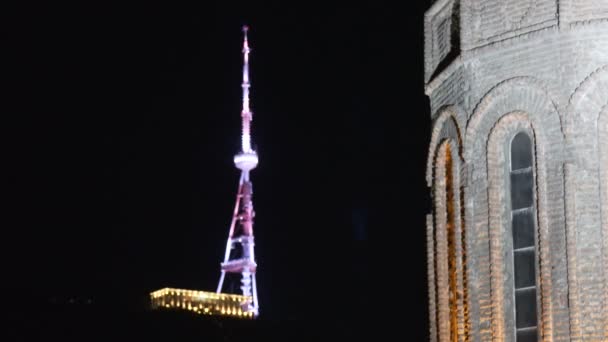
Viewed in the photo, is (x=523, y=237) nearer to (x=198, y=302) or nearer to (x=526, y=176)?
(x=526, y=176)

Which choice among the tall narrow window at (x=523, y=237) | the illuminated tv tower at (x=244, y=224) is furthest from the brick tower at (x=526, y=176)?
the illuminated tv tower at (x=244, y=224)

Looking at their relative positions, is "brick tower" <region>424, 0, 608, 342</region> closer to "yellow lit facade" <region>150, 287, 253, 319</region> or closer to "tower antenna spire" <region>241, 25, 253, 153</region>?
"yellow lit facade" <region>150, 287, 253, 319</region>

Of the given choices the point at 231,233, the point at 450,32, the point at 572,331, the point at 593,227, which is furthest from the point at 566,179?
the point at 231,233

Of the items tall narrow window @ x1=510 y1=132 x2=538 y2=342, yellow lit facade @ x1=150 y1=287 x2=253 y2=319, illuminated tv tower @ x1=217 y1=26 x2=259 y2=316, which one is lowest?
tall narrow window @ x1=510 y1=132 x2=538 y2=342


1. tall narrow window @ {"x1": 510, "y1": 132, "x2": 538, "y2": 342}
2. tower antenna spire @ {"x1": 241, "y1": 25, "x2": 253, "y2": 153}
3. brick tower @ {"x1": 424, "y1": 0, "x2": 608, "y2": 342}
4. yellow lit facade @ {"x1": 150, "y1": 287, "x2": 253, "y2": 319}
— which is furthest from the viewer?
tower antenna spire @ {"x1": 241, "y1": 25, "x2": 253, "y2": 153}

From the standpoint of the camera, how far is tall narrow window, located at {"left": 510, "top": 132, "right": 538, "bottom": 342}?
17156 mm

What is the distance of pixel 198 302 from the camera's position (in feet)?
126

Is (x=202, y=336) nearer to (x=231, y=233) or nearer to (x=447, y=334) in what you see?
(x=447, y=334)

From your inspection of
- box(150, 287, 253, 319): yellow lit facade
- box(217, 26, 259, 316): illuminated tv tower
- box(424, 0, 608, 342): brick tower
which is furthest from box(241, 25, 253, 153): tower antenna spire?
box(424, 0, 608, 342): brick tower

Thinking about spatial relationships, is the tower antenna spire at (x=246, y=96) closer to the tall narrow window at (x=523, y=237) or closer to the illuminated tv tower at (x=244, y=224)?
the illuminated tv tower at (x=244, y=224)

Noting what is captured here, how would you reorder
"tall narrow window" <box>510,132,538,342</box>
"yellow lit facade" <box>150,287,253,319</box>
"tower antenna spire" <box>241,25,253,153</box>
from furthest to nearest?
"tower antenna spire" <box>241,25,253,153</box>
"yellow lit facade" <box>150,287,253,319</box>
"tall narrow window" <box>510,132,538,342</box>

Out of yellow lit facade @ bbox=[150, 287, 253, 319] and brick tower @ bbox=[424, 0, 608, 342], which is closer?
brick tower @ bbox=[424, 0, 608, 342]

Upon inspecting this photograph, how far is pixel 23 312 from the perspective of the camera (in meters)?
25.8

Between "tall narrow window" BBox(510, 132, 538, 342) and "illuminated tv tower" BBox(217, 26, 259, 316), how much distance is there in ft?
147
